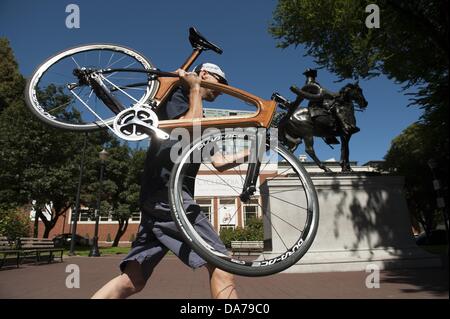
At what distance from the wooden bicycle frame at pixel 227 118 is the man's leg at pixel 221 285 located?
1.04 metres

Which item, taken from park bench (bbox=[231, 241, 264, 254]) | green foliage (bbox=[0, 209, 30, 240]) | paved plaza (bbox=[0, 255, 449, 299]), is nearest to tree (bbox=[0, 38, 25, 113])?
green foliage (bbox=[0, 209, 30, 240])

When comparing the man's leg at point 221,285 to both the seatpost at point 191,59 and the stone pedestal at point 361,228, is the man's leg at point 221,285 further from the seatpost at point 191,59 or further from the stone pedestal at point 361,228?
the stone pedestal at point 361,228

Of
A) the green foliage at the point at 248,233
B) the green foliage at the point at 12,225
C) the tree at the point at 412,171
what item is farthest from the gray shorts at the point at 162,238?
the tree at the point at 412,171

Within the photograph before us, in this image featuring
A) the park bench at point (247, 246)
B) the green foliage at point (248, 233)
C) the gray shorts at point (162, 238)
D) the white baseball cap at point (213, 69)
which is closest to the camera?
the gray shorts at point (162, 238)

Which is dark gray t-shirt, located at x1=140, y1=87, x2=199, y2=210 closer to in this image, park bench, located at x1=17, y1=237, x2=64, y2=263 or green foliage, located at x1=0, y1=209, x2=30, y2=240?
park bench, located at x1=17, y1=237, x2=64, y2=263

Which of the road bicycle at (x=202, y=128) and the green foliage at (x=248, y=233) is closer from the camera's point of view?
the road bicycle at (x=202, y=128)

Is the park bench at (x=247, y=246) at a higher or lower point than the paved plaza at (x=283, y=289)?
lower

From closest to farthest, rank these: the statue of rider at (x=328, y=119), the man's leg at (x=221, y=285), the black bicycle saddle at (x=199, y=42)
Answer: the man's leg at (x=221, y=285), the black bicycle saddle at (x=199, y=42), the statue of rider at (x=328, y=119)

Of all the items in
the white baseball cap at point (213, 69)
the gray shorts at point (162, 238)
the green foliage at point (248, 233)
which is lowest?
the green foliage at point (248, 233)

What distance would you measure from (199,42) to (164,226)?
180 cm

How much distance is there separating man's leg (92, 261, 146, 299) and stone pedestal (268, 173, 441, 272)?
794 centimetres

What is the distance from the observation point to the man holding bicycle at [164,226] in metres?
2.56

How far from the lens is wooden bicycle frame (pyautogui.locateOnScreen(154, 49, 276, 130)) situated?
2.66m

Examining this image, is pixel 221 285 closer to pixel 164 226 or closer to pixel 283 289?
pixel 164 226
